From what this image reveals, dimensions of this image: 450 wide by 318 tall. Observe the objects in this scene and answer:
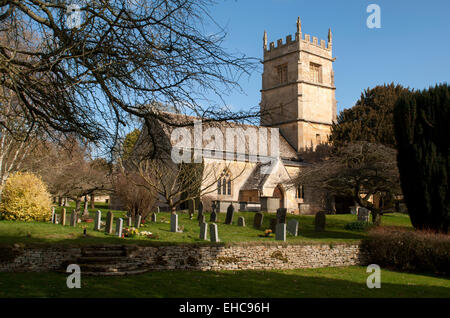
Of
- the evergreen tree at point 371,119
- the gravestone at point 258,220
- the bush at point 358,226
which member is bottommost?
the bush at point 358,226

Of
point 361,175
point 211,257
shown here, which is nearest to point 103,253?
point 211,257

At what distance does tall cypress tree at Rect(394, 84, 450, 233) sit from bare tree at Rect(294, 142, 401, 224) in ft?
11.0

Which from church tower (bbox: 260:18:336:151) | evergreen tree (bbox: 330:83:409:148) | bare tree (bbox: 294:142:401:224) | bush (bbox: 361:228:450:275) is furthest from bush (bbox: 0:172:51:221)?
church tower (bbox: 260:18:336:151)

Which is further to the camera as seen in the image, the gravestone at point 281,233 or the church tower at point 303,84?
the church tower at point 303,84

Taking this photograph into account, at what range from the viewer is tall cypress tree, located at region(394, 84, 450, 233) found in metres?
16.8

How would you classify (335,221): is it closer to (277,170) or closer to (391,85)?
(277,170)

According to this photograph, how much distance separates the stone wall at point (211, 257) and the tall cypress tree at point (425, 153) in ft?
12.8

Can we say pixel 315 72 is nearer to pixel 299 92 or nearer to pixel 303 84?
pixel 303 84

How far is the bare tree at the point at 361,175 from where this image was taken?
70.8 feet

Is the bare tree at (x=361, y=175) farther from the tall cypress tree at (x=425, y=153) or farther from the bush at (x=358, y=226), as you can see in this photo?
the tall cypress tree at (x=425, y=153)

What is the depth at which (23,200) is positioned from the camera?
18906 mm

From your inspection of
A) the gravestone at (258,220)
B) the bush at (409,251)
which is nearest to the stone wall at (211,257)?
the bush at (409,251)

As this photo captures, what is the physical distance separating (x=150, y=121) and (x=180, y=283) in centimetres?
525
